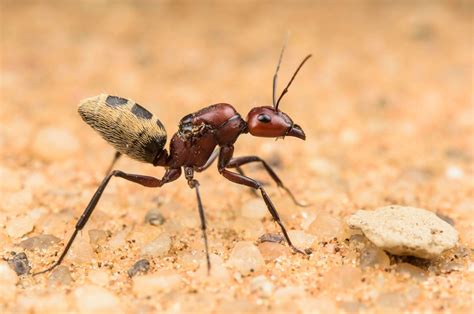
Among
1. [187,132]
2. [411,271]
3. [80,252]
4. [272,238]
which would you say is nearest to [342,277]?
[411,271]

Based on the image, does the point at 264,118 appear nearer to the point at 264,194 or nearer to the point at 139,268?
the point at 264,194

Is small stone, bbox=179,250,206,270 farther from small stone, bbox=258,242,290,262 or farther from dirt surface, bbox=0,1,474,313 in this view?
small stone, bbox=258,242,290,262

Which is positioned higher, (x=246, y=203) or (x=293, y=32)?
(x=293, y=32)

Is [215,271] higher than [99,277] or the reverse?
higher

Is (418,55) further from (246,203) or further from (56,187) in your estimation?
(56,187)

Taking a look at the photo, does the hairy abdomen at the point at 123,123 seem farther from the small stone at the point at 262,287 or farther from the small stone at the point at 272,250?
the small stone at the point at 262,287

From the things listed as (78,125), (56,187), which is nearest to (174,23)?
(78,125)
